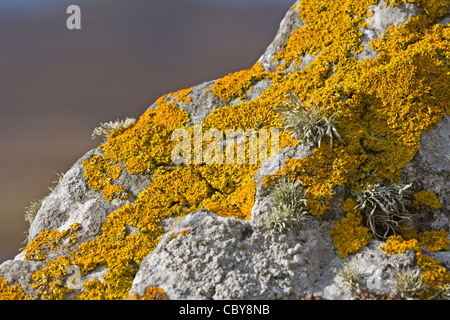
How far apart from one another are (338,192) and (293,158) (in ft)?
2.60

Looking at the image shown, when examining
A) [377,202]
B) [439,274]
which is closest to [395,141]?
[377,202]

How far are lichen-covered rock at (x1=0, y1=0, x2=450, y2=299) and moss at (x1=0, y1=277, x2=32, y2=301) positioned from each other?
22mm

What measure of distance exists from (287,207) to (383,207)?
131cm

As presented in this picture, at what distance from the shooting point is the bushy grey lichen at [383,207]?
17.4ft

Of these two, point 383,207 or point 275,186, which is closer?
point 383,207

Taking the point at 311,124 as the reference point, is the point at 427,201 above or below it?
below

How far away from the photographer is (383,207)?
5262 mm

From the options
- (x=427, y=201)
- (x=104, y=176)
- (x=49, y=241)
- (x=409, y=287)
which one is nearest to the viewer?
(x=409, y=287)

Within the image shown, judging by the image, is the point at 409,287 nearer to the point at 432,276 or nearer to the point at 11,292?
the point at 432,276

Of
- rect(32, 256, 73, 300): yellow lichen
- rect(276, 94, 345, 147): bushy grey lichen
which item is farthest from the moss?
rect(276, 94, 345, 147): bushy grey lichen

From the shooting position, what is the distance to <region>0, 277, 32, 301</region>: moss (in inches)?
209

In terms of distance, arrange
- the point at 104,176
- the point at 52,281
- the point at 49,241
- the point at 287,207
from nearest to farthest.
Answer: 1. the point at 287,207
2. the point at 52,281
3. the point at 49,241
4. the point at 104,176

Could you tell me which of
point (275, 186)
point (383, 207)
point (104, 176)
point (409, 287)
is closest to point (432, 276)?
point (409, 287)

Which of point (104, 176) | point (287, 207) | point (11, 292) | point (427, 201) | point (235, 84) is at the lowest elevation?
point (11, 292)
